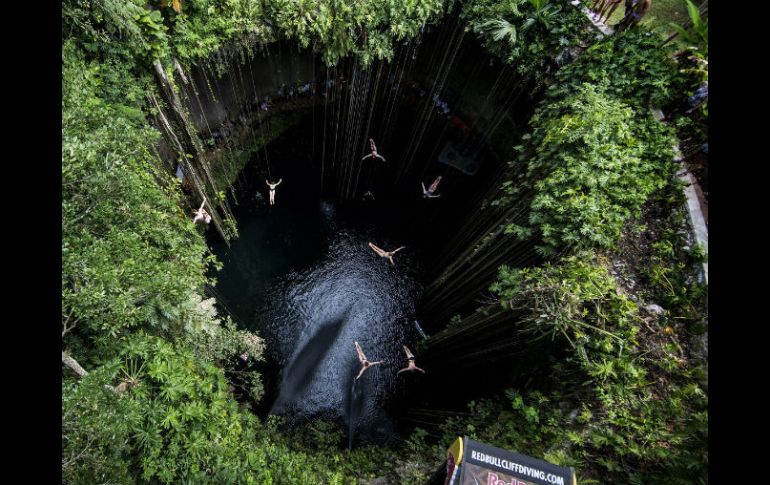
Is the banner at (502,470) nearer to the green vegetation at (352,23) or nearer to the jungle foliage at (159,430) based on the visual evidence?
the jungle foliage at (159,430)

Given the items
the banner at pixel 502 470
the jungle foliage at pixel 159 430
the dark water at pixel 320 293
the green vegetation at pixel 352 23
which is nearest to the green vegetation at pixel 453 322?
the jungle foliage at pixel 159 430

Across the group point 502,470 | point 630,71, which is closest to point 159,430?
point 502,470

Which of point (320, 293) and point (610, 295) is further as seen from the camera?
point (320, 293)

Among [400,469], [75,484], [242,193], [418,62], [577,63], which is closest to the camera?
[75,484]

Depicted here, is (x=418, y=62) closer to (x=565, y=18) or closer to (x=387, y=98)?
(x=387, y=98)

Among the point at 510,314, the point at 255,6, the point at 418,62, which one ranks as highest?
the point at 418,62

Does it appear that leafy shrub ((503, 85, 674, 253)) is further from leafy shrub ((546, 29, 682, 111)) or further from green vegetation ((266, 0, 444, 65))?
green vegetation ((266, 0, 444, 65))

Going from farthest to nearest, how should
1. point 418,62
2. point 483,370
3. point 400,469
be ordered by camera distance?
point 418,62 → point 483,370 → point 400,469

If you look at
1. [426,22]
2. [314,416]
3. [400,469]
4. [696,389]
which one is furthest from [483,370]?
[426,22]

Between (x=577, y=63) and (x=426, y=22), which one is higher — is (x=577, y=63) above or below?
below

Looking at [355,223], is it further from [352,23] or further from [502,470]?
[502,470]

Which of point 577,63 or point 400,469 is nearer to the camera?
point 400,469
